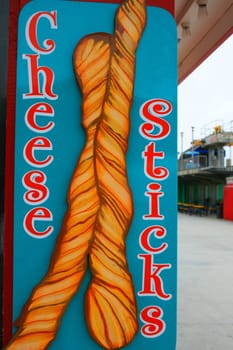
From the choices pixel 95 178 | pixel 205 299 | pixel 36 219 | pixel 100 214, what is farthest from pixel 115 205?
pixel 205 299

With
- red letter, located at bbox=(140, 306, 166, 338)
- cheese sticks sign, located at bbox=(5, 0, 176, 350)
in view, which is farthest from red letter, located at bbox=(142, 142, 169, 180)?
red letter, located at bbox=(140, 306, 166, 338)

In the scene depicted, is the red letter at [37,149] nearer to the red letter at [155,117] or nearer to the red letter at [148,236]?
the red letter at [155,117]

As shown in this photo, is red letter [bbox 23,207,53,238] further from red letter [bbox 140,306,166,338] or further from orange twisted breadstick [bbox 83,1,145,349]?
red letter [bbox 140,306,166,338]

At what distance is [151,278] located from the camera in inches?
101

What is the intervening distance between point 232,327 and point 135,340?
2266 mm

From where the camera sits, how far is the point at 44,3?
8.43 feet

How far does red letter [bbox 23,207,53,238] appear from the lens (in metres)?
2.51

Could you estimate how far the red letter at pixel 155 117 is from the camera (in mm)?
2594

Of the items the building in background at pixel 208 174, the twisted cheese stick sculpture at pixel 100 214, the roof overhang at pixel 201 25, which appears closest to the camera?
the twisted cheese stick sculpture at pixel 100 214

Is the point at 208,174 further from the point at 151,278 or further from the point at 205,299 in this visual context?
the point at 151,278

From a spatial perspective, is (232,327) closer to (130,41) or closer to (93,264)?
(93,264)

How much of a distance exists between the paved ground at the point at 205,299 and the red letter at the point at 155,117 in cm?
227

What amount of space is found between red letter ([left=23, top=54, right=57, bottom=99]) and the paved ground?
276 centimetres

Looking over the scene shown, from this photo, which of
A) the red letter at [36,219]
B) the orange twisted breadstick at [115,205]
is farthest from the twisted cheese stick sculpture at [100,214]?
the red letter at [36,219]
